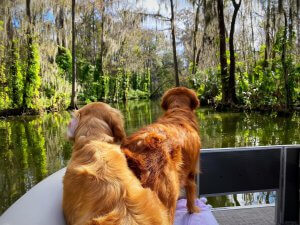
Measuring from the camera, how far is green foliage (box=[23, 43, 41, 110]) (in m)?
18.8

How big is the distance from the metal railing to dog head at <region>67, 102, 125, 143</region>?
904 mm

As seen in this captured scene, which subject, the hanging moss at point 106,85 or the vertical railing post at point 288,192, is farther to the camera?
the hanging moss at point 106,85

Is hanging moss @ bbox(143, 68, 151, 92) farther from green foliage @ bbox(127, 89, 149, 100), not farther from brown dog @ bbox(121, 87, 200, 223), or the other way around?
brown dog @ bbox(121, 87, 200, 223)

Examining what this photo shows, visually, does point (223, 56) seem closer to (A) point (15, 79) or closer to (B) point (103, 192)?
(A) point (15, 79)

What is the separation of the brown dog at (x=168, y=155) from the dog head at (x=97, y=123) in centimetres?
9

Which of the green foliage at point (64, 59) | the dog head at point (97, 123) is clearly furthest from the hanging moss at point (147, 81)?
the dog head at point (97, 123)

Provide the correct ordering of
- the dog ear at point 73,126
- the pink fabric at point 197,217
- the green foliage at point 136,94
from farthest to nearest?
the green foliage at point 136,94 < the pink fabric at point 197,217 < the dog ear at point 73,126

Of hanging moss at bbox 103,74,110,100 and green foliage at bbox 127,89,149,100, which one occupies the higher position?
hanging moss at bbox 103,74,110,100

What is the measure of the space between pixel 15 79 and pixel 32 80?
868mm

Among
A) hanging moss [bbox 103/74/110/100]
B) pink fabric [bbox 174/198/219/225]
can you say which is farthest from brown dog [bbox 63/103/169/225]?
hanging moss [bbox 103/74/110/100]

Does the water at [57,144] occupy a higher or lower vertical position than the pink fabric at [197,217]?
lower

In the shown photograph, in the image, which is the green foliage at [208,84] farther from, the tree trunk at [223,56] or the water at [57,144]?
the water at [57,144]

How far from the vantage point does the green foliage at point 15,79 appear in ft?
61.6

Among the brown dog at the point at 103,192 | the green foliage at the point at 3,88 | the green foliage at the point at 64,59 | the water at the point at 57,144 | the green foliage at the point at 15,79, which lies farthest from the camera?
the green foliage at the point at 64,59
